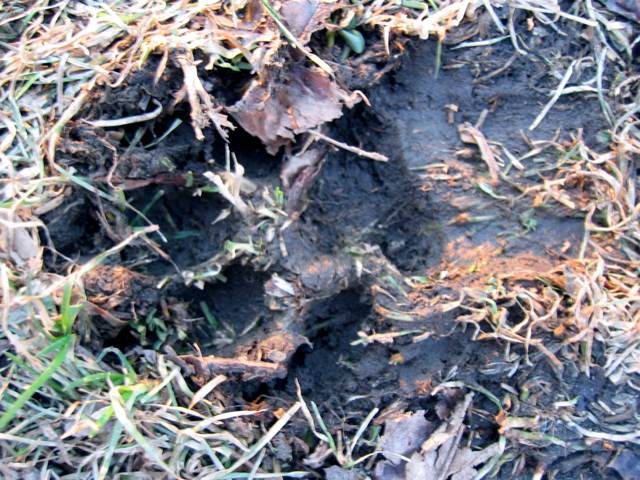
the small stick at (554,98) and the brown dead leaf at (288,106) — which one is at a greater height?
the brown dead leaf at (288,106)

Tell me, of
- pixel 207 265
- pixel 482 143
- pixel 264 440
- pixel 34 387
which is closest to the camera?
pixel 34 387

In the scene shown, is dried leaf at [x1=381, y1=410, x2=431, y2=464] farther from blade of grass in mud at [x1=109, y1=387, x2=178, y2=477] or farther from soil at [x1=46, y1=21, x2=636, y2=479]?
blade of grass in mud at [x1=109, y1=387, x2=178, y2=477]

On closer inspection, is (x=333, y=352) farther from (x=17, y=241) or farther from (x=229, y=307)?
(x=17, y=241)

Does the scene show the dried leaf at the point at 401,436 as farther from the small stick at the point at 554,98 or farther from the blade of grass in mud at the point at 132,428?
the small stick at the point at 554,98

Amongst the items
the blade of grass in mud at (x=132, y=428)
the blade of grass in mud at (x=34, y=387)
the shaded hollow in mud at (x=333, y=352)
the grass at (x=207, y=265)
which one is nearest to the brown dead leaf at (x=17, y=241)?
the grass at (x=207, y=265)

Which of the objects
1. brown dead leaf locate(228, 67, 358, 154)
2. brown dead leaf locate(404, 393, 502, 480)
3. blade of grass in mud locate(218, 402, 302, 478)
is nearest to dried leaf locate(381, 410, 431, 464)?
brown dead leaf locate(404, 393, 502, 480)

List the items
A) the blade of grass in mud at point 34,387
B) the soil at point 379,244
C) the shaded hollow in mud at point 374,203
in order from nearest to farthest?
the blade of grass in mud at point 34,387
the soil at point 379,244
the shaded hollow in mud at point 374,203

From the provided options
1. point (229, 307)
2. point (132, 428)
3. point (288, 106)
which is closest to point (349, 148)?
point (288, 106)

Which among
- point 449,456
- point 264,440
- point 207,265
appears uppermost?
point 207,265
